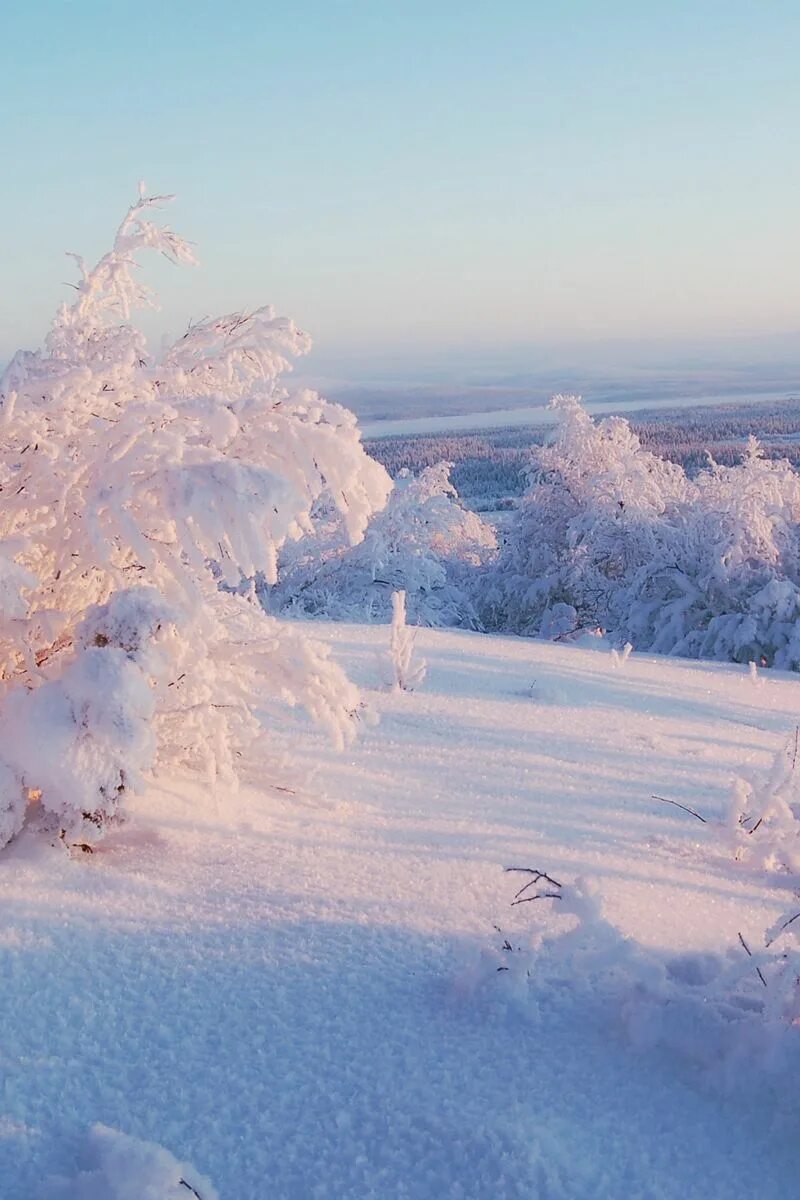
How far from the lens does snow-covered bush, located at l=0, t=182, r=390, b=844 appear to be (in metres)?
3.25

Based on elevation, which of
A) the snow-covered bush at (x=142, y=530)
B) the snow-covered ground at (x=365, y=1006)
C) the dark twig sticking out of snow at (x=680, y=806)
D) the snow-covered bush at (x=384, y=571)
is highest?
the snow-covered bush at (x=142, y=530)

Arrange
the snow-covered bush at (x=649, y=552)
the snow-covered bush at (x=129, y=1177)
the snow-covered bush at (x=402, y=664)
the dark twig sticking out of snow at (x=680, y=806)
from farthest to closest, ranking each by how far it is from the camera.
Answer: the snow-covered bush at (x=649, y=552) < the snow-covered bush at (x=402, y=664) < the dark twig sticking out of snow at (x=680, y=806) < the snow-covered bush at (x=129, y=1177)

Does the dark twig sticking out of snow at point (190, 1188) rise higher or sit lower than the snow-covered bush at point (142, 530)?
lower

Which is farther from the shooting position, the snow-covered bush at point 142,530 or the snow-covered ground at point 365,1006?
the snow-covered bush at point 142,530

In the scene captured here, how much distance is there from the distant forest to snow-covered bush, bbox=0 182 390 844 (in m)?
60.3

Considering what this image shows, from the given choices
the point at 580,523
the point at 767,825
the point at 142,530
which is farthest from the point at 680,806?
the point at 580,523

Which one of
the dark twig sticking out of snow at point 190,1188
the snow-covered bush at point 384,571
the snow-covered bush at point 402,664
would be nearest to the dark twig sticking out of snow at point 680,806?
the snow-covered bush at point 402,664

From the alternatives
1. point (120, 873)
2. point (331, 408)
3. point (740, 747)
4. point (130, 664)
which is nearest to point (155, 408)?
point (331, 408)

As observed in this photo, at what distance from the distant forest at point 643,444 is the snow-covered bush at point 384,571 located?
40.3 meters

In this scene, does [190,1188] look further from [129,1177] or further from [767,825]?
[767,825]

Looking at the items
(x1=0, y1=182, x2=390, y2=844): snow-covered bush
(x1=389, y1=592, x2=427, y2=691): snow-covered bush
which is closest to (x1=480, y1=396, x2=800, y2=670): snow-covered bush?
(x1=389, y1=592, x2=427, y2=691): snow-covered bush

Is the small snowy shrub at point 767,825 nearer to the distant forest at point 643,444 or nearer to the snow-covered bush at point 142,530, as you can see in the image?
the snow-covered bush at point 142,530

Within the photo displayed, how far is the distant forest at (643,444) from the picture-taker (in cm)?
7681

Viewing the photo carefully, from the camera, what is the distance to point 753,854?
4.31 m
